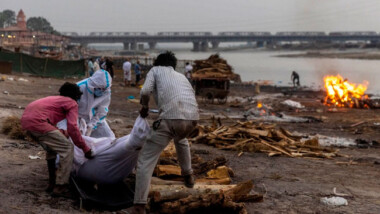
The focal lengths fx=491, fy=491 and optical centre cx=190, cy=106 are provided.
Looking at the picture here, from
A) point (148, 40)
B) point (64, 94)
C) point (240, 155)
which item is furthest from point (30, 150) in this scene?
point (148, 40)

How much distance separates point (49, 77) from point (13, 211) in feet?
104

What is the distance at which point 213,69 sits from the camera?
26.4m

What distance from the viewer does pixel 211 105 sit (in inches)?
982

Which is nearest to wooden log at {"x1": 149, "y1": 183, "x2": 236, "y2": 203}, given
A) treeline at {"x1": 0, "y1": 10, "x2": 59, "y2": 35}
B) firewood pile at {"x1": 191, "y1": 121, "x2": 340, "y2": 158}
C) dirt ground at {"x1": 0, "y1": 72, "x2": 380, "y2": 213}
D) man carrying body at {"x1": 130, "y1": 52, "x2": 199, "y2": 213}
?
man carrying body at {"x1": 130, "y1": 52, "x2": 199, "y2": 213}

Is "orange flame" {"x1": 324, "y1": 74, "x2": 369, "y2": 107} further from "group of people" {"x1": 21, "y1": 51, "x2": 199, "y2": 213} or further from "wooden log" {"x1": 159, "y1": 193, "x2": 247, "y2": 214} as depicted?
"group of people" {"x1": 21, "y1": 51, "x2": 199, "y2": 213}

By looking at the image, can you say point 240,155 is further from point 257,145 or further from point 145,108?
point 145,108

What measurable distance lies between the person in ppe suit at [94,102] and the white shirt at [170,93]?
181 cm

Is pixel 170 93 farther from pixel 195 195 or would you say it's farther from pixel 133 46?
pixel 133 46

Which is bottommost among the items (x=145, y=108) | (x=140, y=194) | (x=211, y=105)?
(x=211, y=105)

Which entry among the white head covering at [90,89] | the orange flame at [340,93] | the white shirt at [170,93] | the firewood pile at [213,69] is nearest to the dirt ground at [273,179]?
the white head covering at [90,89]

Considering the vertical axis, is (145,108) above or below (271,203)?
above

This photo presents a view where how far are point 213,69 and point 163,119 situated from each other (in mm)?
20690

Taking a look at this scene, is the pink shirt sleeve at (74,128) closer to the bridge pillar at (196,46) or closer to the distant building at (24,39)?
the distant building at (24,39)

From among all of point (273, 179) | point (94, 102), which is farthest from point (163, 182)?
point (273, 179)
